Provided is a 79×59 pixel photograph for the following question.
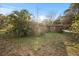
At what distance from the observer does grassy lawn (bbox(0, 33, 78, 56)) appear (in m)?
1.61

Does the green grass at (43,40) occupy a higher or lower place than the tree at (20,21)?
lower

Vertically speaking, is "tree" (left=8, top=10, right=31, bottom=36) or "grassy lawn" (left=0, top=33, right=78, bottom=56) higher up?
"tree" (left=8, top=10, right=31, bottom=36)

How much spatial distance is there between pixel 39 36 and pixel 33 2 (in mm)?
410

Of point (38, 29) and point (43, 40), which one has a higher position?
point (38, 29)

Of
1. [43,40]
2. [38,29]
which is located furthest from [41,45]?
[38,29]

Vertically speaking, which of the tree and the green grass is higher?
the tree

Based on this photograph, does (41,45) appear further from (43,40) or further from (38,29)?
(38,29)

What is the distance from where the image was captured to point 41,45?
1.62m

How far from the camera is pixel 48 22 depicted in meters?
1.63

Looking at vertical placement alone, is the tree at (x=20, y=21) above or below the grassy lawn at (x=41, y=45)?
above

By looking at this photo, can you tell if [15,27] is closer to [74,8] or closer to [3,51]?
[3,51]

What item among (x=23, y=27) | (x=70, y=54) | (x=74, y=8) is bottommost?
(x=70, y=54)

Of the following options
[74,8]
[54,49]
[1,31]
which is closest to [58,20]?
[74,8]

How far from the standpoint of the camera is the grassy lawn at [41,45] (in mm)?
1606
